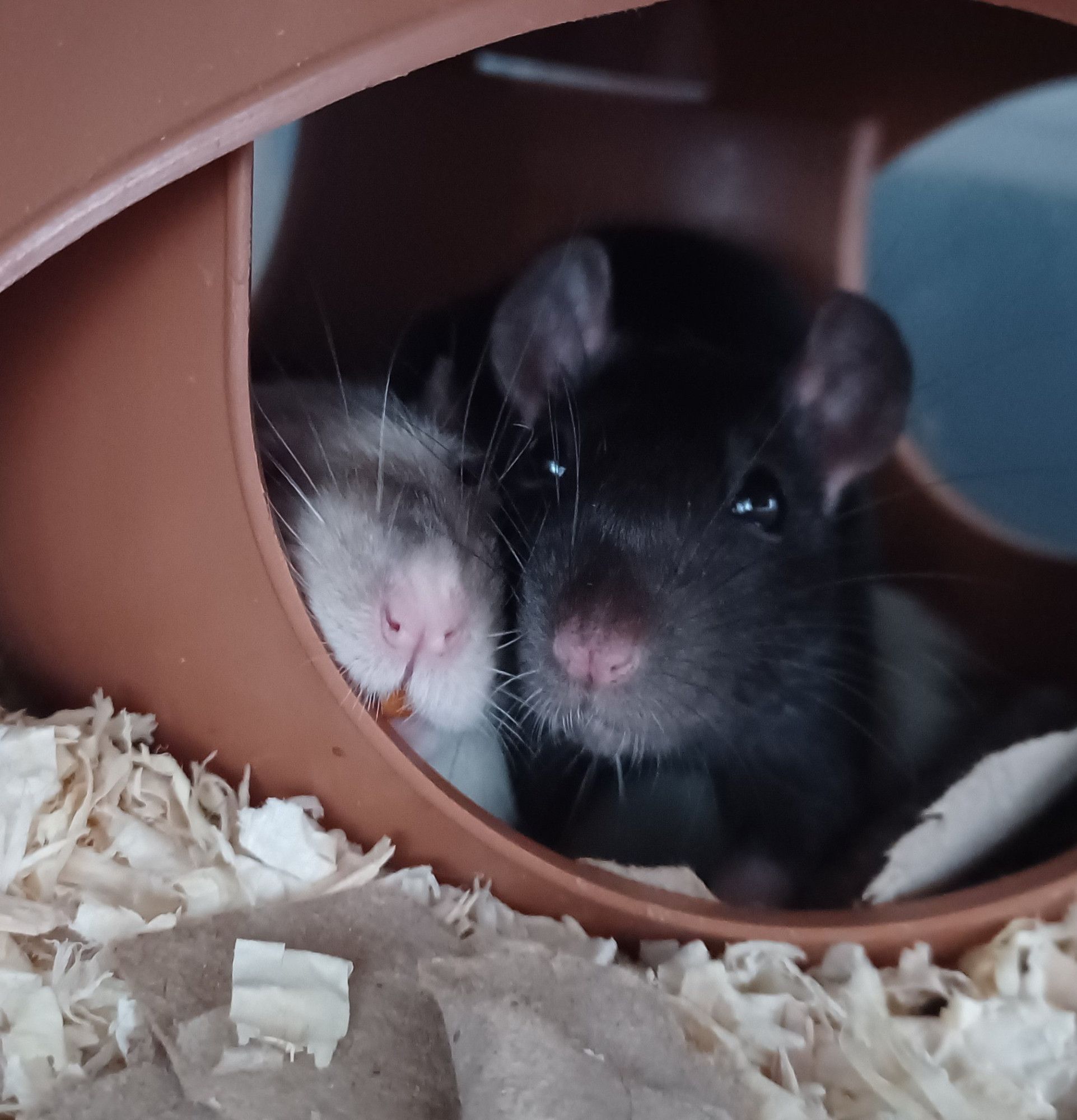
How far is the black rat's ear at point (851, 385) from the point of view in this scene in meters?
1.15

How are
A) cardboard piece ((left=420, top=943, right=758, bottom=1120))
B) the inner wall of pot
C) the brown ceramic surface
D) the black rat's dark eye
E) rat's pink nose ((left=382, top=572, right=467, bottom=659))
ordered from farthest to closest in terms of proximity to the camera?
1. the inner wall of pot
2. the black rat's dark eye
3. rat's pink nose ((left=382, top=572, right=467, bottom=659))
4. cardboard piece ((left=420, top=943, right=758, bottom=1120))
5. the brown ceramic surface

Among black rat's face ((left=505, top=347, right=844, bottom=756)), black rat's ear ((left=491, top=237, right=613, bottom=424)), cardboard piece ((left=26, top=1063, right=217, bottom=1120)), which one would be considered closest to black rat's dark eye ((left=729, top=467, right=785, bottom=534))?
black rat's face ((left=505, top=347, right=844, bottom=756))

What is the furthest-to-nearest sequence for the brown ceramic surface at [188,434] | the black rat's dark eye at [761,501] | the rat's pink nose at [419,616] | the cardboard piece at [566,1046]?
the black rat's dark eye at [761,501]
the rat's pink nose at [419,616]
the cardboard piece at [566,1046]
the brown ceramic surface at [188,434]

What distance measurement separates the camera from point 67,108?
2.00ft

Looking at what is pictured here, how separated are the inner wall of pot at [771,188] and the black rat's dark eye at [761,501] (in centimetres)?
40

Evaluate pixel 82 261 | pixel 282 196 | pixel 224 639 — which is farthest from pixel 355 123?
pixel 224 639

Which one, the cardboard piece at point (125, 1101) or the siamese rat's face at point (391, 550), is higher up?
the siamese rat's face at point (391, 550)

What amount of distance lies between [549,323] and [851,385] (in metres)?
0.36

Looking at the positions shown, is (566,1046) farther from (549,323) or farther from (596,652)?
(549,323)

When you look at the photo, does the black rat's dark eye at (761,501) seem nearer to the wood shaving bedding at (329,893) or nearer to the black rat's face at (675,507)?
the black rat's face at (675,507)

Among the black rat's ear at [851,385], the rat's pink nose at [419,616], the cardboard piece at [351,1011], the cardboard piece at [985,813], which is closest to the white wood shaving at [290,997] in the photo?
the cardboard piece at [351,1011]

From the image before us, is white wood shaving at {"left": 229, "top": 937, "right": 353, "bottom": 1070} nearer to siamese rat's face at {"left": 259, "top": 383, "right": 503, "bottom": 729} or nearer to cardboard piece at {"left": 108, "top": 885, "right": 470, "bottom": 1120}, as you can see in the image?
cardboard piece at {"left": 108, "top": 885, "right": 470, "bottom": 1120}

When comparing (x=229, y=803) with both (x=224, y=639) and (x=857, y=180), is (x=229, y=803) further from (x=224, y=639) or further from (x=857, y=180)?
(x=857, y=180)

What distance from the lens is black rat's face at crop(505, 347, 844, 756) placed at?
37.7 inches
